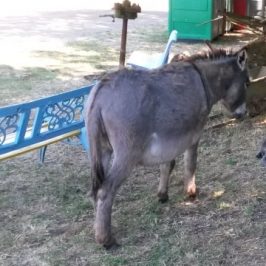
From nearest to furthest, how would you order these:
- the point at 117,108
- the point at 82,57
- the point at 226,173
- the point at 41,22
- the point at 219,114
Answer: the point at 117,108, the point at 226,173, the point at 219,114, the point at 82,57, the point at 41,22

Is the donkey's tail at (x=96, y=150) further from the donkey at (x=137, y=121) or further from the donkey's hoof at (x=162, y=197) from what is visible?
the donkey's hoof at (x=162, y=197)

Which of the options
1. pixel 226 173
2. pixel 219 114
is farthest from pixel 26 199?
pixel 219 114

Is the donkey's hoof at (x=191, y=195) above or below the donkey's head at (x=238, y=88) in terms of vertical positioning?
below

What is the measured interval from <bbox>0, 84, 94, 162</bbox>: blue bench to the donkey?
0.57 meters

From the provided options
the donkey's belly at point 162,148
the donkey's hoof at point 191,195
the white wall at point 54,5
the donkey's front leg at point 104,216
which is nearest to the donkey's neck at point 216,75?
the donkey's belly at point 162,148

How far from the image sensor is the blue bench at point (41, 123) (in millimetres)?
4188

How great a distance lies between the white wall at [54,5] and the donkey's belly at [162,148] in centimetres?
1211

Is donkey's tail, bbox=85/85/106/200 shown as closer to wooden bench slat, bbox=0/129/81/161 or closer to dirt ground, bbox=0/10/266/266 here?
dirt ground, bbox=0/10/266/266

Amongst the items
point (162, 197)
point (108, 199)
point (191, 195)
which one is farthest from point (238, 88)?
point (108, 199)

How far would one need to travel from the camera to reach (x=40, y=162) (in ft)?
18.2

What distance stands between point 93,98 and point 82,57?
6.54m

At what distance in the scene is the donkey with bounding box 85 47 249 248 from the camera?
3.82 m

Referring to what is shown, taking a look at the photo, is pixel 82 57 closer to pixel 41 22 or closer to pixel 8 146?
pixel 41 22

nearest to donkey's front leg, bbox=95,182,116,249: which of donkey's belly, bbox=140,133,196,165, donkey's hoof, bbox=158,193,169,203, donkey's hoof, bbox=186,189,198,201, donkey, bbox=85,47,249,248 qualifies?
donkey, bbox=85,47,249,248
